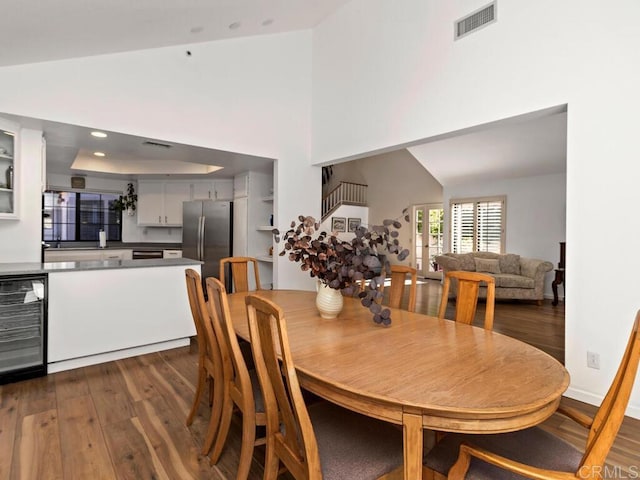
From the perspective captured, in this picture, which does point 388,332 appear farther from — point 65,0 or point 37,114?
point 37,114

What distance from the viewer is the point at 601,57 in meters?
2.44

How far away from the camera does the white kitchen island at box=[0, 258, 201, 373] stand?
3.01m

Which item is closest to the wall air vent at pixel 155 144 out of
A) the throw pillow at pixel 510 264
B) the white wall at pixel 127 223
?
the white wall at pixel 127 223

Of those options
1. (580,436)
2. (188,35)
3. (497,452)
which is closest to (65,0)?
(188,35)

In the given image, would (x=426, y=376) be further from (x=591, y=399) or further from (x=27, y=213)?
(x=27, y=213)

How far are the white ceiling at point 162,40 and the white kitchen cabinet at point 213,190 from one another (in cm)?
41

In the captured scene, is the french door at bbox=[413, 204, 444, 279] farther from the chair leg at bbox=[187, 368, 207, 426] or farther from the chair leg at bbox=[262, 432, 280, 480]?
the chair leg at bbox=[262, 432, 280, 480]

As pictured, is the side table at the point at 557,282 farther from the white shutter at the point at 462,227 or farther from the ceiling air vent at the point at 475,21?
the ceiling air vent at the point at 475,21

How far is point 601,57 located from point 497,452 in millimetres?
2727

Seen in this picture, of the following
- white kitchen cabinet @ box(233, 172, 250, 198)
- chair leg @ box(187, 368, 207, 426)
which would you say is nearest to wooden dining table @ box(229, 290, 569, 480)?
chair leg @ box(187, 368, 207, 426)

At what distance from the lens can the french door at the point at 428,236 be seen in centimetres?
948

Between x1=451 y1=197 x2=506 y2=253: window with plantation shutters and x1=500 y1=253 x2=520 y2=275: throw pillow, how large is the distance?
109cm
